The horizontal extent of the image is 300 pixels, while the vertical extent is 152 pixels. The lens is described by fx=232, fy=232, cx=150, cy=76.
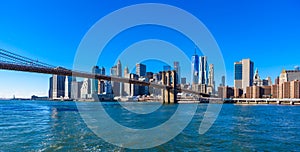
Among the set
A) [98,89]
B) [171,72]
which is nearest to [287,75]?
[171,72]

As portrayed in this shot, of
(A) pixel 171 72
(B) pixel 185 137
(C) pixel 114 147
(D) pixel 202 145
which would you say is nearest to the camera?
(C) pixel 114 147

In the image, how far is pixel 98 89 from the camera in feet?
641

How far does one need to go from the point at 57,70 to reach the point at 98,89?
450ft

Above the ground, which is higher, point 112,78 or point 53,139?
point 112,78

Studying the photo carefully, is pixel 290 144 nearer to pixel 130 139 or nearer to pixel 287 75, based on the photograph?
pixel 130 139

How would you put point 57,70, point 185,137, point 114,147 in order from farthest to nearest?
point 57,70
point 185,137
point 114,147

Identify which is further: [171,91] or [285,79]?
[285,79]

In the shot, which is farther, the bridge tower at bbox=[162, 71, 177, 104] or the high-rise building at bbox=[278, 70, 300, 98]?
the high-rise building at bbox=[278, 70, 300, 98]

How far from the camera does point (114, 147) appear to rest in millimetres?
13234

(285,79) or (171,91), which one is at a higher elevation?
(285,79)

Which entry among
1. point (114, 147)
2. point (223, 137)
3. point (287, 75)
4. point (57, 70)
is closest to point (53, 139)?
point (114, 147)

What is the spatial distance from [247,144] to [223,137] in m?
2.42

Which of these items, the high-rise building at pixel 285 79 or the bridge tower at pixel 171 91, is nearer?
the bridge tower at pixel 171 91

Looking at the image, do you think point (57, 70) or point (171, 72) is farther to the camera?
point (171, 72)
